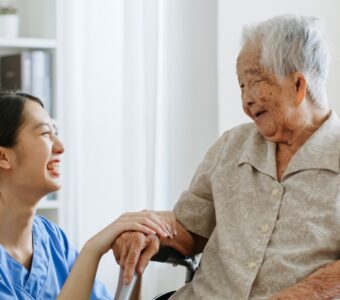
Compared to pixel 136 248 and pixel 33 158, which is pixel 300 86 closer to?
pixel 136 248

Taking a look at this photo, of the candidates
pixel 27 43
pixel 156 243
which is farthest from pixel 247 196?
pixel 27 43

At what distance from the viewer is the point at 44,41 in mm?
3221

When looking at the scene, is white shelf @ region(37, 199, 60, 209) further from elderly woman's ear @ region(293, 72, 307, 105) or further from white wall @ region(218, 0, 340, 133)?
elderly woman's ear @ region(293, 72, 307, 105)

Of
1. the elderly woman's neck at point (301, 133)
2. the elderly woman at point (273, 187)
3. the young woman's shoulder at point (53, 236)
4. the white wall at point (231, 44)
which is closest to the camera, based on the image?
the elderly woman at point (273, 187)

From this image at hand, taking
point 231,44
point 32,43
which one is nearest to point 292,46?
point 231,44

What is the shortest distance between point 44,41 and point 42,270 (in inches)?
52.1

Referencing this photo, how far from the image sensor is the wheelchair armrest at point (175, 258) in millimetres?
2076

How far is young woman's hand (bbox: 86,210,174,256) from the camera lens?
1980 millimetres

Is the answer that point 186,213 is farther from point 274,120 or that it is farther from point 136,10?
point 136,10

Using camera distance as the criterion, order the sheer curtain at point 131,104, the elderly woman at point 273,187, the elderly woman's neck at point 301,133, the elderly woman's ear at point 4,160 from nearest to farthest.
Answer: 1. the elderly woman at point 273,187
2. the elderly woman's neck at point 301,133
3. the elderly woman's ear at point 4,160
4. the sheer curtain at point 131,104

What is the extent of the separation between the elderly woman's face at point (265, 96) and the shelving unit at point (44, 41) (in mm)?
1352

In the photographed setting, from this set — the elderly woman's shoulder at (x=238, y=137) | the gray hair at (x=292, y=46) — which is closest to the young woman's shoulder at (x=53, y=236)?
the elderly woman's shoulder at (x=238, y=137)

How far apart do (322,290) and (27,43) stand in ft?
6.11

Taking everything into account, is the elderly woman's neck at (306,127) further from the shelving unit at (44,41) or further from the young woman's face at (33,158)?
the shelving unit at (44,41)
